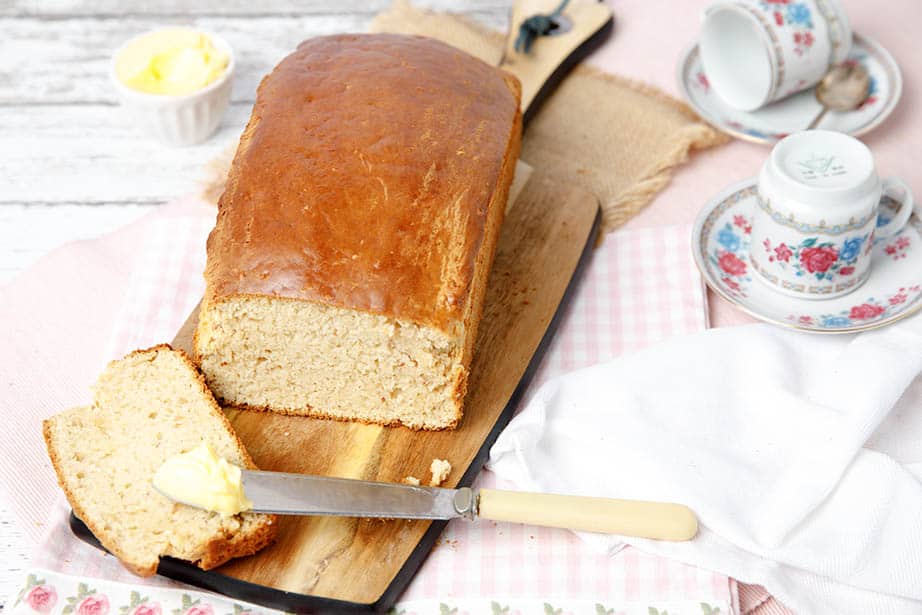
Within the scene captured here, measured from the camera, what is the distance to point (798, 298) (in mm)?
3551

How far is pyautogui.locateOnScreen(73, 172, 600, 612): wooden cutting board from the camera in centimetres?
279

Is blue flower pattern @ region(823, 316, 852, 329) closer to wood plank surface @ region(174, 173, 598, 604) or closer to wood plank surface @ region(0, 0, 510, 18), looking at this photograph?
wood plank surface @ region(174, 173, 598, 604)

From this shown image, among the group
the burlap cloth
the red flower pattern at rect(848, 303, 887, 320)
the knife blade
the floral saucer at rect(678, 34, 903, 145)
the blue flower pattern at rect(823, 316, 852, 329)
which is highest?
the floral saucer at rect(678, 34, 903, 145)

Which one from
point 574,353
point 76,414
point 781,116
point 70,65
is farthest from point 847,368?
point 70,65

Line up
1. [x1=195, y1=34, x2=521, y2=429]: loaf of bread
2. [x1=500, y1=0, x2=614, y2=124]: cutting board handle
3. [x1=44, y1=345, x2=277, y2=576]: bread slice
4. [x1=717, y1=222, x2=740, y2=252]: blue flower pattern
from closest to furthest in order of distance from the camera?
[x1=44, y1=345, x2=277, y2=576]: bread slice
[x1=195, y1=34, x2=521, y2=429]: loaf of bread
[x1=717, y1=222, x2=740, y2=252]: blue flower pattern
[x1=500, y1=0, x2=614, y2=124]: cutting board handle

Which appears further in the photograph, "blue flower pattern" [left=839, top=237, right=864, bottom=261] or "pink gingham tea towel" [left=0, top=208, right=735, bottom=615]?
"blue flower pattern" [left=839, top=237, right=864, bottom=261]

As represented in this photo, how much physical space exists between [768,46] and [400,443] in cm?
222

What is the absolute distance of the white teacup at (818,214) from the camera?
3.26 m

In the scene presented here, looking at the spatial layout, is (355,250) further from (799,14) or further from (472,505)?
(799,14)

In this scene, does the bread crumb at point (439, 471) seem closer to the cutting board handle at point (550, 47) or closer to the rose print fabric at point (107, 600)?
the rose print fabric at point (107, 600)

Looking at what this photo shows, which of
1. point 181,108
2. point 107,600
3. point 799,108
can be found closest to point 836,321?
point 799,108

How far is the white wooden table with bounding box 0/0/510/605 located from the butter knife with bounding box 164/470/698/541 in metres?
1.86

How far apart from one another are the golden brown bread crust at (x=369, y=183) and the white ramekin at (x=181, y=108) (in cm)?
74

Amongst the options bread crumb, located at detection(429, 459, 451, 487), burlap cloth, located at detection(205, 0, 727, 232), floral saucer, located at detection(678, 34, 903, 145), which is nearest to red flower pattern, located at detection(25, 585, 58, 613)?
bread crumb, located at detection(429, 459, 451, 487)
